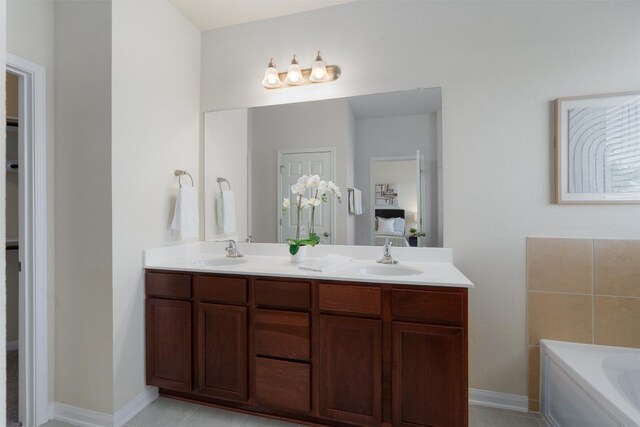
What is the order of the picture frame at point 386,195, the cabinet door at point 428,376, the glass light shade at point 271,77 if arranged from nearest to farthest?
the cabinet door at point 428,376
the picture frame at point 386,195
the glass light shade at point 271,77

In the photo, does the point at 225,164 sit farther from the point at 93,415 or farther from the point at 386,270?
the point at 93,415

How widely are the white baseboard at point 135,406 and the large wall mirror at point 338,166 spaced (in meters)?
1.11

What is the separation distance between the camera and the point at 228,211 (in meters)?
2.52

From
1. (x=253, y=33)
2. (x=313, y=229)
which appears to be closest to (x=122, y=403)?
(x=313, y=229)

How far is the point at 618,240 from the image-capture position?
1.79 metres

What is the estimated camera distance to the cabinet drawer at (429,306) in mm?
1502

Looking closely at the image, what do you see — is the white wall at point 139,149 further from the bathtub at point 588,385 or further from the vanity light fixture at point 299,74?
the bathtub at point 588,385

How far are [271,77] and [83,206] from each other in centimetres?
148

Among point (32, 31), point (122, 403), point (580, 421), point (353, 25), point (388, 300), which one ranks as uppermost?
point (353, 25)

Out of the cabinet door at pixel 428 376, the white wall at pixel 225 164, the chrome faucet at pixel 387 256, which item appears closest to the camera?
the cabinet door at pixel 428 376

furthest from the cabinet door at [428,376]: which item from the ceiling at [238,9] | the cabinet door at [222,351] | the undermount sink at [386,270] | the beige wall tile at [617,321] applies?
the ceiling at [238,9]

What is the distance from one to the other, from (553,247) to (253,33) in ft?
8.38

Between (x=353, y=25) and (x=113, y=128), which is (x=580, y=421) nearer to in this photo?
(x=353, y=25)

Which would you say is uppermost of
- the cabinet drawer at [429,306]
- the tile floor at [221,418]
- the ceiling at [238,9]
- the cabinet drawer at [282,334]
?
the ceiling at [238,9]
